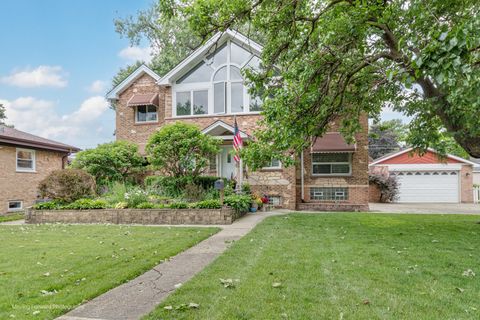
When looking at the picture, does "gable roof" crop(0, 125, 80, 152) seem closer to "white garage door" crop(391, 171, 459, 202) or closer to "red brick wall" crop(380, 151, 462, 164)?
"red brick wall" crop(380, 151, 462, 164)

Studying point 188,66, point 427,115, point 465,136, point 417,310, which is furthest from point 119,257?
point 188,66

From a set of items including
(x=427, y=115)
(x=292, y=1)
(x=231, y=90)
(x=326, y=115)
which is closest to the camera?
(x=292, y=1)

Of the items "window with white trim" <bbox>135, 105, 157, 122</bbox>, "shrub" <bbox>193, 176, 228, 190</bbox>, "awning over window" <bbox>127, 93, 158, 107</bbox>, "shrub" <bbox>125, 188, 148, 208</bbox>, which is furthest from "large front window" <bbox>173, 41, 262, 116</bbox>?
"shrub" <bbox>125, 188, 148, 208</bbox>

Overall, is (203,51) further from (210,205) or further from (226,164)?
(210,205)

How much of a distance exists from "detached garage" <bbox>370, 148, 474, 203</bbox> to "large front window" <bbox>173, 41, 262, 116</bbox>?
1179 centimetres

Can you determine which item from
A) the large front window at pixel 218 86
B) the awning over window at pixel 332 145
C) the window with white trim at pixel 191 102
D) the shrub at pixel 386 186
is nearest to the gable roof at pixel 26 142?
the large front window at pixel 218 86

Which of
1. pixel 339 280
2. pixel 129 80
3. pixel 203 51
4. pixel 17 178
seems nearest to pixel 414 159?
pixel 203 51

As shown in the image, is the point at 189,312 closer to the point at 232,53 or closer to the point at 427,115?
the point at 427,115

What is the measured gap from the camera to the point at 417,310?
3.43m

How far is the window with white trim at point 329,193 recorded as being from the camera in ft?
53.4

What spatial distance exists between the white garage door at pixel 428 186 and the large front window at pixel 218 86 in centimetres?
1305

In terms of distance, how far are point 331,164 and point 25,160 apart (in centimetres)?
1599

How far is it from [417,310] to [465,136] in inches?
286

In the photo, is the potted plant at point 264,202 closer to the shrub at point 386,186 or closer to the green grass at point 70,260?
the green grass at point 70,260
